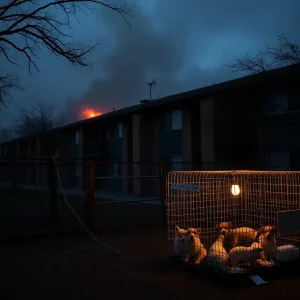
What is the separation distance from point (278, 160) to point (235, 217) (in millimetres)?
10786

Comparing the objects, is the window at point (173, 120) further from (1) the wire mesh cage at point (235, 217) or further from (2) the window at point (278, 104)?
(1) the wire mesh cage at point (235, 217)

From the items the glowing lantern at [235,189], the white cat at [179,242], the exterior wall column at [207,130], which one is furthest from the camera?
the exterior wall column at [207,130]

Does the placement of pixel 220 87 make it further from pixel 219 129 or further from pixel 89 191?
pixel 89 191

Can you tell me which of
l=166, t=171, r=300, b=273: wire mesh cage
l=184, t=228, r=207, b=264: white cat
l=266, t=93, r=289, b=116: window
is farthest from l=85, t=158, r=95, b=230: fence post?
l=266, t=93, r=289, b=116: window

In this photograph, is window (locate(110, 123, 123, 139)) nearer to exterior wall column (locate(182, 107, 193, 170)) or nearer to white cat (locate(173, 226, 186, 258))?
exterior wall column (locate(182, 107, 193, 170))

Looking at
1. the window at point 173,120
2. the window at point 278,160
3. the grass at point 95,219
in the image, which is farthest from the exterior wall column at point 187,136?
the grass at point 95,219

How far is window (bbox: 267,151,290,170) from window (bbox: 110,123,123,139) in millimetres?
14665

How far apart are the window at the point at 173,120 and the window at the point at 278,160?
676 cm

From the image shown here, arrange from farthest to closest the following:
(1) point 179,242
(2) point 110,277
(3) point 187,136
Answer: (3) point 187,136
(1) point 179,242
(2) point 110,277

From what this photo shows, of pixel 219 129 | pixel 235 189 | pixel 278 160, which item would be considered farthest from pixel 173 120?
pixel 235 189

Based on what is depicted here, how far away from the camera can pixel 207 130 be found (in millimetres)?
20359

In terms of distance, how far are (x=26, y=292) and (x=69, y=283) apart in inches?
28.5

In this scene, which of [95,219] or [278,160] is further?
[278,160]

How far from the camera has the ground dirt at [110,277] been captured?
20.3ft
